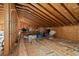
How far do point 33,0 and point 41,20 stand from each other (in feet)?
1.92

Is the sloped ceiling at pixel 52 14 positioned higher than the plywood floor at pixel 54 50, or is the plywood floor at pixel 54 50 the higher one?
the sloped ceiling at pixel 52 14

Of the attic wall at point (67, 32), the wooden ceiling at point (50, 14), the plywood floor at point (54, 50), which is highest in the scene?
the wooden ceiling at point (50, 14)

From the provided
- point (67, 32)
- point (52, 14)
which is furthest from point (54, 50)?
point (52, 14)

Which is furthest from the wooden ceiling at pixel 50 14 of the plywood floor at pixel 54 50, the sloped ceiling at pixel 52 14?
the plywood floor at pixel 54 50

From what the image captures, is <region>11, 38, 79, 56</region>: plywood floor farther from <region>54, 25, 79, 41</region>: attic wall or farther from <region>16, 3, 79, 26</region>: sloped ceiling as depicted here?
<region>16, 3, 79, 26</region>: sloped ceiling

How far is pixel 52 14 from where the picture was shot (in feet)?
8.19

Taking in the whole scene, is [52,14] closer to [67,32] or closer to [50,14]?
[50,14]

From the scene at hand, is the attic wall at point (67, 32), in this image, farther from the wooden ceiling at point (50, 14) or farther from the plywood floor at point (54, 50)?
Result: the plywood floor at point (54, 50)

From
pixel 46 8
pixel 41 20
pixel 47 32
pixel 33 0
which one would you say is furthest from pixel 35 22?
pixel 33 0

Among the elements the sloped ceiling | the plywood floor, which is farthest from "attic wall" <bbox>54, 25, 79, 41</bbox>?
the plywood floor

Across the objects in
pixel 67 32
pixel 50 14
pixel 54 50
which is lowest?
pixel 54 50

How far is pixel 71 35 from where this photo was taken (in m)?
2.57

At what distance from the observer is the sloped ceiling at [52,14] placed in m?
2.13

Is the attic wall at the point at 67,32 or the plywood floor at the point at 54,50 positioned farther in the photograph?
the attic wall at the point at 67,32
